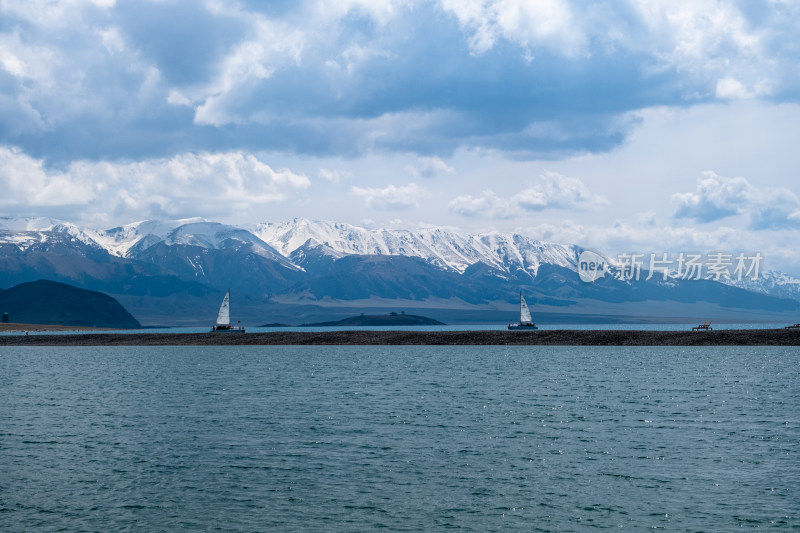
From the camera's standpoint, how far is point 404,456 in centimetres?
4431

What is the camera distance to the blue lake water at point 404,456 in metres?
32.6

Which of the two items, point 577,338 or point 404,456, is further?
point 577,338

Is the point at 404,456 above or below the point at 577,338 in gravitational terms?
below

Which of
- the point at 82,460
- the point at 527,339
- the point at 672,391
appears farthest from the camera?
the point at 527,339

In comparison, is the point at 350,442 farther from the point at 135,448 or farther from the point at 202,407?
the point at 202,407

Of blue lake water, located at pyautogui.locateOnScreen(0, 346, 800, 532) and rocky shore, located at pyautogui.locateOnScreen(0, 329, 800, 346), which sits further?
rocky shore, located at pyautogui.locateOnScreen(0, 329, 800, 346)

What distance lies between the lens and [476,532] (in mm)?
30391

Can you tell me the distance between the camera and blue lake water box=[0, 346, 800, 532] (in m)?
32.6

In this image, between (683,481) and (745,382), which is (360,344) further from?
(683,481)

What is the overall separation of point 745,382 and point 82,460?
2787 inches

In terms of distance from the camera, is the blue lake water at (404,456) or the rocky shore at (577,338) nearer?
the blue lake water at (404,456)

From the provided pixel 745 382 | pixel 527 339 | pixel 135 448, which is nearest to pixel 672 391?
pixel 745 382

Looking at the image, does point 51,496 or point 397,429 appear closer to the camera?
point 51,496

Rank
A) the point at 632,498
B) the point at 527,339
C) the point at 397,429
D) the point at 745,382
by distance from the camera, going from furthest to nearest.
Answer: the point at 527,339 → the point at 745,382 → the point at 397,429 → the point at 632,498
